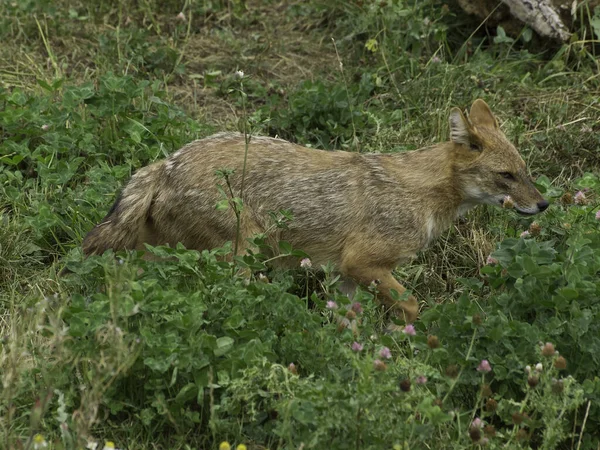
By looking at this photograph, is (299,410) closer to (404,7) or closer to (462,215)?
(462,215)

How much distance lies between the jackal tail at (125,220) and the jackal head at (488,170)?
1.92 m

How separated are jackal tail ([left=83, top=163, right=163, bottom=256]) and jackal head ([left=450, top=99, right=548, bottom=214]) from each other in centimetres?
192

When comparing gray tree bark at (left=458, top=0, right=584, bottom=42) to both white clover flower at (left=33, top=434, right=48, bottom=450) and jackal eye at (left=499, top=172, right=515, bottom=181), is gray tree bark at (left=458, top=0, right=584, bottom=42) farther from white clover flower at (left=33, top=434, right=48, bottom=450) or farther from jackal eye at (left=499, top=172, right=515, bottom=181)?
white clover flower at (left=33, top=434, right=48, bottom=450)

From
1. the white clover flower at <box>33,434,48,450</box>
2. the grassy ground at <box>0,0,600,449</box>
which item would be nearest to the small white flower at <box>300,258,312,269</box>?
the grassy ground at <box>0,0,600,449</box>

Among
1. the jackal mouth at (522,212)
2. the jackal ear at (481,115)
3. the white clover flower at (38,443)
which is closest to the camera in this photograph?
the white clover flower at (38,443)

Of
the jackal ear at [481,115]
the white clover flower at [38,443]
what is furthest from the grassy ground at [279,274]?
the jackal ear at [481,115]

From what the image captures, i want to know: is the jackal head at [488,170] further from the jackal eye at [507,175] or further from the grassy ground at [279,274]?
the grassy ground at [279,274]

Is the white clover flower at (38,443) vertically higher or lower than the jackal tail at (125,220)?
higher

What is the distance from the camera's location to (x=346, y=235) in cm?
689

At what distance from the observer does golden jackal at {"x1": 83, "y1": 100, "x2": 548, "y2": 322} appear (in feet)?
21.6

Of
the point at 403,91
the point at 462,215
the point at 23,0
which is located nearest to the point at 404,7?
the point at 403,91

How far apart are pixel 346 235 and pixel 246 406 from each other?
6.90ft

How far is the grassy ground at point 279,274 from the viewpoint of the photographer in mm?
4898

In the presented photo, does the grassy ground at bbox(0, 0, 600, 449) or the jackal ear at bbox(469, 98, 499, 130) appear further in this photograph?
the jackal ear at bbox(469, 98, 499, 130)
